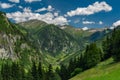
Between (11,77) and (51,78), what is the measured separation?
21.2 metres

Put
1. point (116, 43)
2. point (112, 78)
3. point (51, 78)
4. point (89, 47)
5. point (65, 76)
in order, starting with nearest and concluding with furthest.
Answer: point (112, 78) < point (116, 43) < point (89, 47) < point (51, 78) < point (65, 76)

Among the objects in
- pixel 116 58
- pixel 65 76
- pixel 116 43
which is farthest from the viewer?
pixel 65 76

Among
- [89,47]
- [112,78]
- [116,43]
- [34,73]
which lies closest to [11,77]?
[34,73]

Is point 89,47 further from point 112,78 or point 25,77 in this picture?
point 112,78

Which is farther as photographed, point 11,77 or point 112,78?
point 11,77

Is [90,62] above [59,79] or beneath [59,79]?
above

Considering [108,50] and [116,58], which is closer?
[116,58]

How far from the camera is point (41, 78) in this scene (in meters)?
137

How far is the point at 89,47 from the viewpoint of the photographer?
116 meters

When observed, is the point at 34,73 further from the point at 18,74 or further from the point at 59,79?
the point at 59,79

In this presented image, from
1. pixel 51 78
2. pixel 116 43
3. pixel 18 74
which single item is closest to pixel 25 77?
pixel 18 74

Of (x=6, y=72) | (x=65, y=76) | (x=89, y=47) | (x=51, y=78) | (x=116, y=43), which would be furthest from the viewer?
(x=65, y=76)

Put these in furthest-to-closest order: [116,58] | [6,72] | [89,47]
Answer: [6,72] < [89,47] < [116,58]

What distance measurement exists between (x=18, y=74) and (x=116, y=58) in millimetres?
67659
